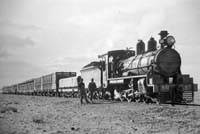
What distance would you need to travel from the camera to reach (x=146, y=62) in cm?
1445

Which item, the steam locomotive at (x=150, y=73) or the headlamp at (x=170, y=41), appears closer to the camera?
the steam locomotive at (x=150, y=73)

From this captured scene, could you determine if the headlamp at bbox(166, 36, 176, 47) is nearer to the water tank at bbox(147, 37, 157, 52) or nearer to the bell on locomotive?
the bell on locomotive

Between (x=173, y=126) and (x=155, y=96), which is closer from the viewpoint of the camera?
(x=173, y=126)

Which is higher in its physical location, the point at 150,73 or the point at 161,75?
the point at 150,73

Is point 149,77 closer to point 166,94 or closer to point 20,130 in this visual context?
point 166,94

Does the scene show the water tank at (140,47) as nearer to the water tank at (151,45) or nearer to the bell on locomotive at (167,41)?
the water tank at (151,45)

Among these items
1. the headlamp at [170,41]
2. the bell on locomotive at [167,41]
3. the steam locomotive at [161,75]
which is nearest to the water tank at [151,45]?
the steam locomotive at [161,75]

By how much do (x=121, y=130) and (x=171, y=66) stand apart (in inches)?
328

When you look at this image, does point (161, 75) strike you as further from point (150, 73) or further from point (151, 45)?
point (151, 45)

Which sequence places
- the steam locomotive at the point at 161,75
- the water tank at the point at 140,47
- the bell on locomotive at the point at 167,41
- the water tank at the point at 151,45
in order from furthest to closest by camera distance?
the water tank at the point at 140,47, the water tank at the point at 151,45, the bell on locomotive at the point at 167,41, the steam locomotive at the point at 161,75

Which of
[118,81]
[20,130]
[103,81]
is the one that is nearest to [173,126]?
[20,130]

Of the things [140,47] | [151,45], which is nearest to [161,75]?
[151,45]

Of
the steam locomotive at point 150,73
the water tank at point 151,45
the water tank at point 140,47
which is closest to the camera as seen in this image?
the steam locomotive at point 150,73

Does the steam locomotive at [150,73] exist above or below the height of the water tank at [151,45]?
below
